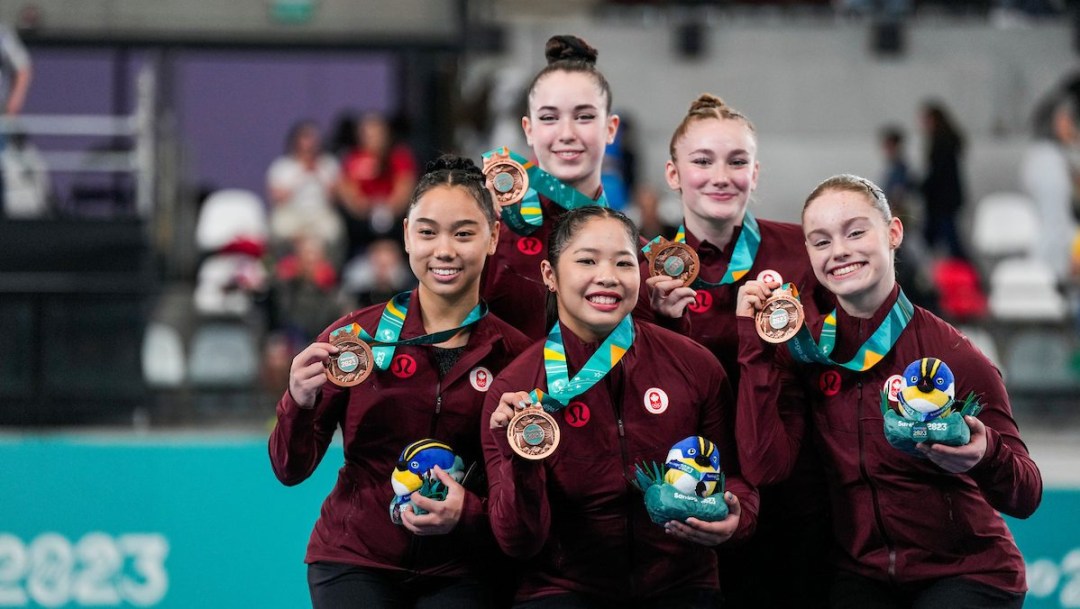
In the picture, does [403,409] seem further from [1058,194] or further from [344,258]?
[1058,194]

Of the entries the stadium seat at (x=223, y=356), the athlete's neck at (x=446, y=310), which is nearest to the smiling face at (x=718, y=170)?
the athlete's neck at (x=446, y=310)

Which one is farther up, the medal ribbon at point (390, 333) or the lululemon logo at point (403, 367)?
the medal ribbon at point (390, 333)

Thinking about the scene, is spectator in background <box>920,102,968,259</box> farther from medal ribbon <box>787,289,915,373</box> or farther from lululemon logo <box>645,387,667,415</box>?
lululemon logo <box>645,387,667,415</box>

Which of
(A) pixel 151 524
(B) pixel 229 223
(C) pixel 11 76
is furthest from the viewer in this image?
(B) pixel 229 223

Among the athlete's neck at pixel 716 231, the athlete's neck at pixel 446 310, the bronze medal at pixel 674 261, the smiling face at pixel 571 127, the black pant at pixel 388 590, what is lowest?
the black pant at pixel 388 590

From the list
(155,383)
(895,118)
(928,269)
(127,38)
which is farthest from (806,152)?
(155,383)

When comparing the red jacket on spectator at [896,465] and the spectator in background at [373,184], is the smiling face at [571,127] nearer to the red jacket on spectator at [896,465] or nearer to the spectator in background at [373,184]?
the red jacket on spectator at [896,465]

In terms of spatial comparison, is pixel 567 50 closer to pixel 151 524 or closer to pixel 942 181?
pixel 151 524

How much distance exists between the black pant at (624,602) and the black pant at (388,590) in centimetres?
16

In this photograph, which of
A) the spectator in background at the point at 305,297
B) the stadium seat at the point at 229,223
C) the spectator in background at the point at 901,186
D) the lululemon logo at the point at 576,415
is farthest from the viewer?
the spectator in background at the point at 901,186

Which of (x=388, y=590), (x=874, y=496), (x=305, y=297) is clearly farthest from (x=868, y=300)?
(x=305, y=297)

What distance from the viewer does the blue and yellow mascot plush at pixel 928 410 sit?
4.07 m

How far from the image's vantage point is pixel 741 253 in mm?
4844

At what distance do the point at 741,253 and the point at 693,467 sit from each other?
0.95 meters
